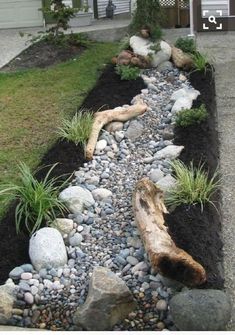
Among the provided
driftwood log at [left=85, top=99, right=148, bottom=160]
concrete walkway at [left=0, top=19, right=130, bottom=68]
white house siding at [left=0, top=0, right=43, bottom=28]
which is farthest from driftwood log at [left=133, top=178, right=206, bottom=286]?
white house siding at [left=0, top=0, right=43, bottom=28]

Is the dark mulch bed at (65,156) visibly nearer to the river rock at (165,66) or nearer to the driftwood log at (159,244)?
the river rock at (165,66)

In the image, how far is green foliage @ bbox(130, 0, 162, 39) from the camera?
7996 millimetres

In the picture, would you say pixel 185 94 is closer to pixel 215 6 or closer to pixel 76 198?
pixel 76 198

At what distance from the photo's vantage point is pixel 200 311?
3.05 metres

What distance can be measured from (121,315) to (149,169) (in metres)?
1.87

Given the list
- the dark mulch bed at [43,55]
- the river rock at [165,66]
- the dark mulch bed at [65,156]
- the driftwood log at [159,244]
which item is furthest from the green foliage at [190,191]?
the dark mulch bed at [43,55]

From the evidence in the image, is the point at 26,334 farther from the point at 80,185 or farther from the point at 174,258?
the point at 80,185

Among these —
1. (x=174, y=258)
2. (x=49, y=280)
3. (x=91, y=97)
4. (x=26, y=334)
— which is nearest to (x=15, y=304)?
(x=49, y=280)

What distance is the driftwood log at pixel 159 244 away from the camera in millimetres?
3285

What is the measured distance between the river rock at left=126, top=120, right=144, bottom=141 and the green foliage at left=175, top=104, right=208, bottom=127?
0.36m

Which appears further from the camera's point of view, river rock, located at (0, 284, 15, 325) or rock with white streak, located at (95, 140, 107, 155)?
rock with white streak, located at (95, 140, 107, 155)

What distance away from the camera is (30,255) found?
3.68 m

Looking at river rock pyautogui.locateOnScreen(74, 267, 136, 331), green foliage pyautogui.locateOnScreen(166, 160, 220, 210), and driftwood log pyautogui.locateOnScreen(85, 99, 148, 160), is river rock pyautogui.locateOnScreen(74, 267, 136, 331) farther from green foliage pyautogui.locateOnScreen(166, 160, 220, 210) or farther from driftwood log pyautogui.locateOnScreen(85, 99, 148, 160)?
driftwood log pyautogui.locateOnScreen(85, 99, 148, 160)

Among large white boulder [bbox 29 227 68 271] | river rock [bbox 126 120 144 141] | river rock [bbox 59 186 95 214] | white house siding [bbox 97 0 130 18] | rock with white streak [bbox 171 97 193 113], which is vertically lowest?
large white boulder [bbox 29 227 68 271]
